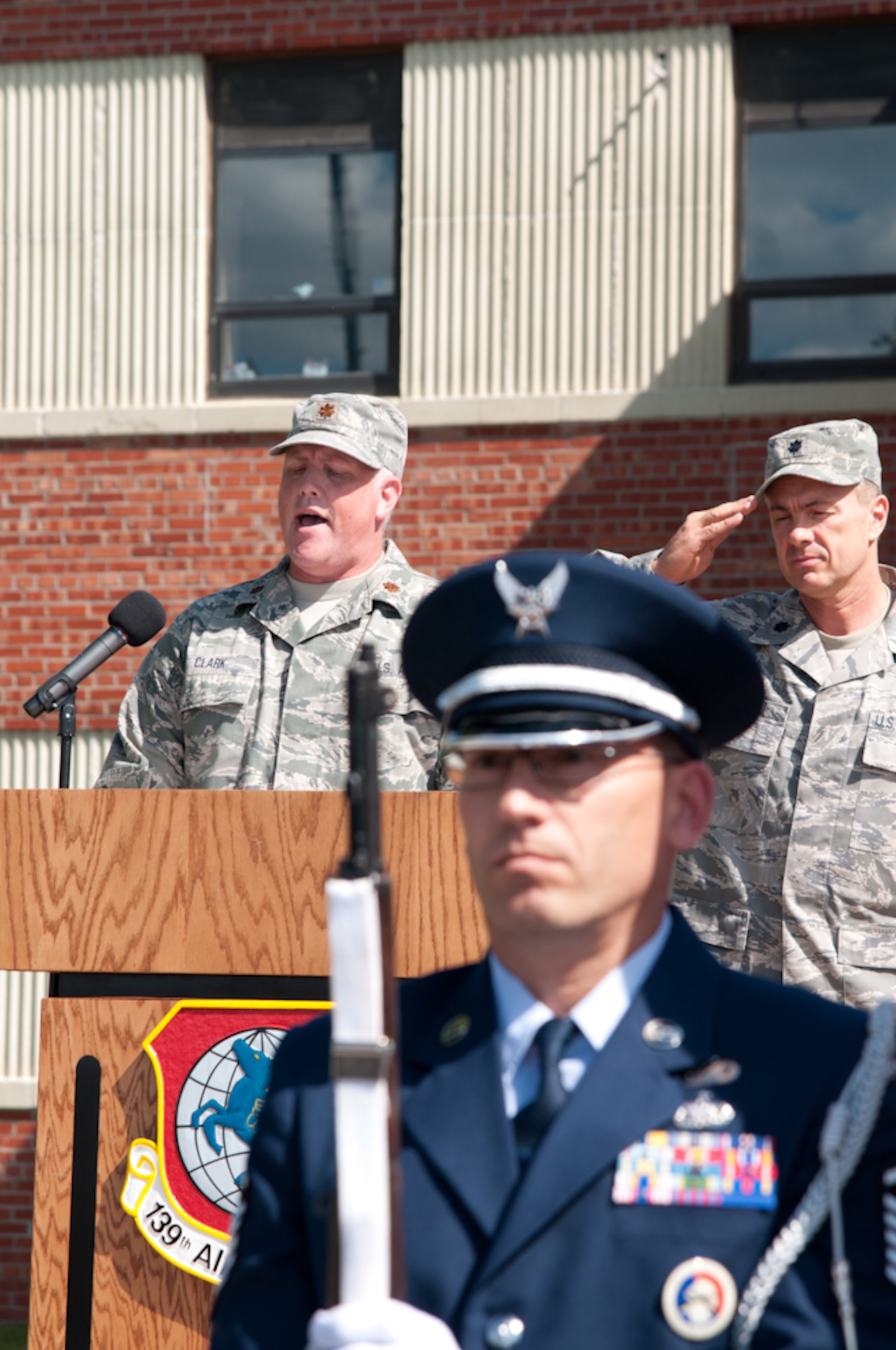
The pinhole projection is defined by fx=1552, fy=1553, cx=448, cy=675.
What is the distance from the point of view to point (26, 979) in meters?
7.32

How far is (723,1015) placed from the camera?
154 cm

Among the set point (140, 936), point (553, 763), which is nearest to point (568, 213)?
point (140, 936)

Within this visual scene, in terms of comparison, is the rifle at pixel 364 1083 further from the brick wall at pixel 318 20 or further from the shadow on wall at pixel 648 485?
the brick wall at pixel 318 20

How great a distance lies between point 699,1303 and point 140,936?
59.8 inches

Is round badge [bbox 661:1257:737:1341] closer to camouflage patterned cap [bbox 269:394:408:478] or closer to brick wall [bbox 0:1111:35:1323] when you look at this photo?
camouflage patterned cap [bbox 269:394:408:478]

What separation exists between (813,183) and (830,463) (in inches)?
185

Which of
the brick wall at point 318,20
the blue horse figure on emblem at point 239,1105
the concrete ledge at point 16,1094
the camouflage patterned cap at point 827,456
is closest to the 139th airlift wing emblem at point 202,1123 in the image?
the blue horse figure on emblem at point 239,1105

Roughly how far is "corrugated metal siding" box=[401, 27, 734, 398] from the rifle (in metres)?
6.16

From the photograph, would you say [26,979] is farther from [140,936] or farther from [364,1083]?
[364,1083]

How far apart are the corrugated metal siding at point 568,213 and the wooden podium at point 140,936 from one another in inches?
195

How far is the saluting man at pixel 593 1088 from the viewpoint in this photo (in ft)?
4.54

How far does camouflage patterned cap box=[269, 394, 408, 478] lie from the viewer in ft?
11.5

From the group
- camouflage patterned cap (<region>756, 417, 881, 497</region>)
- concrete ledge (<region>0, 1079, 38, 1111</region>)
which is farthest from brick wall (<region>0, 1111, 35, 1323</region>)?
camouflage patterned cap (<region>756, 417, 881, 497</region>)

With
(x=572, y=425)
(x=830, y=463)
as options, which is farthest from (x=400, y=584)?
(x=572, y=425)
